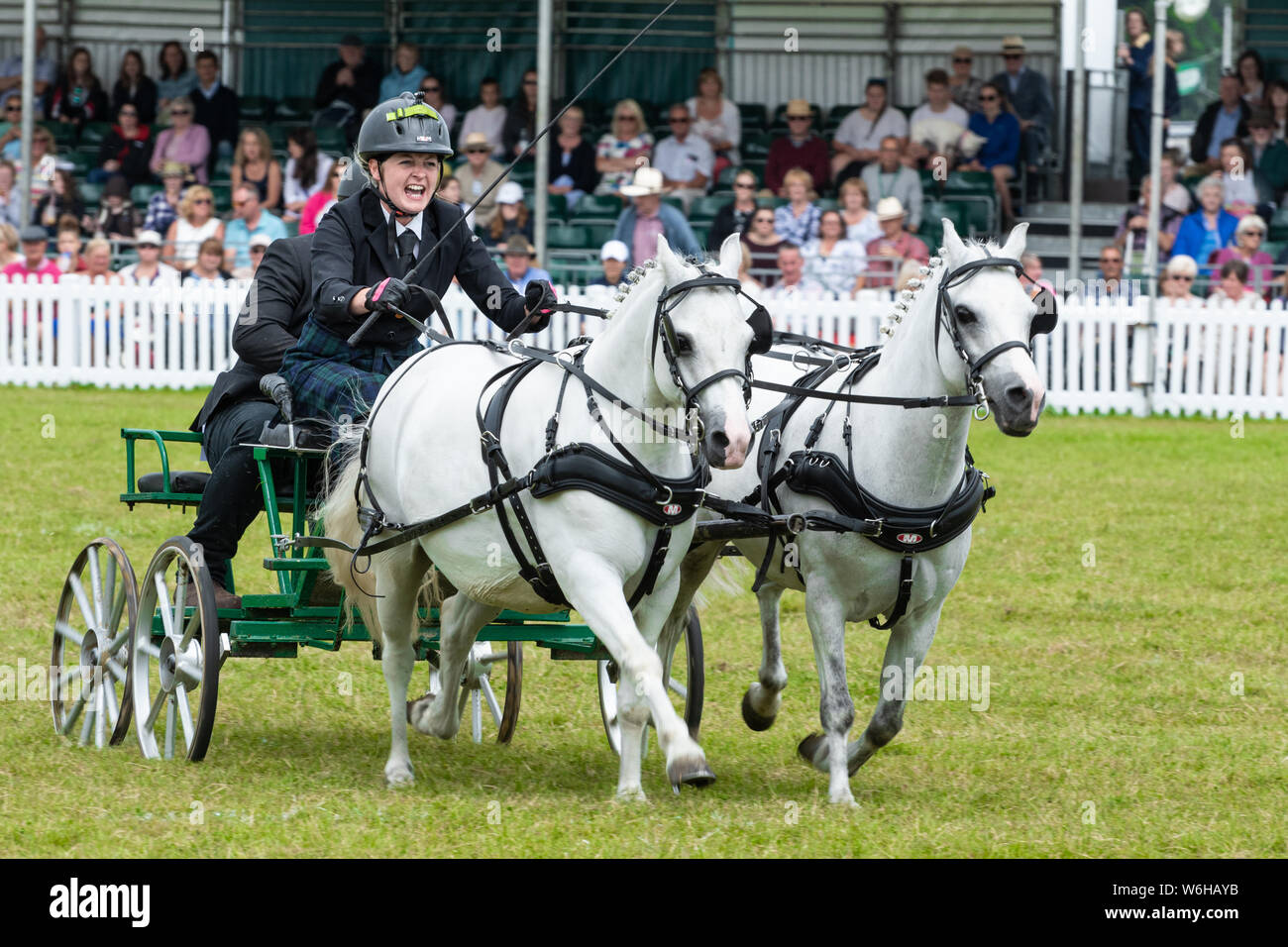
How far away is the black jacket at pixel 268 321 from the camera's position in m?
6.75

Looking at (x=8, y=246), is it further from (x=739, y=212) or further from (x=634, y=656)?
(x=634, y=656)

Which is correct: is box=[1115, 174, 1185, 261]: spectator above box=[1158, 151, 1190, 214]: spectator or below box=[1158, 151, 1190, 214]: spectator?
below

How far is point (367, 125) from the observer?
6.43m

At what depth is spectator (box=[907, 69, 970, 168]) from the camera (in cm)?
1888

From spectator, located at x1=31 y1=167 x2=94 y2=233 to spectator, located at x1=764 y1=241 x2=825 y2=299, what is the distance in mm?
7281

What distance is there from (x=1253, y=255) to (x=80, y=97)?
12916mm

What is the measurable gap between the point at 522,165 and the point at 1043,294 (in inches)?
591

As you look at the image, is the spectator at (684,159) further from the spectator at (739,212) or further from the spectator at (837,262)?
the spectator at (837,262)

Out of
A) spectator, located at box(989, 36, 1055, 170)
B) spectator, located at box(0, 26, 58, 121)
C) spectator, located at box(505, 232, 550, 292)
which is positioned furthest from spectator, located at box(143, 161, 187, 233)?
spectator, located at box(989, 36, 1055, 170)

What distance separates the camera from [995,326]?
5527mm

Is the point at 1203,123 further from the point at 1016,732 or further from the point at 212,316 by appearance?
the point at 1016,732

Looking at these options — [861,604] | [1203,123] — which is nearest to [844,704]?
[861,604]

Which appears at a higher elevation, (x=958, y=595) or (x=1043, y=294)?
(x=1043, y=294)

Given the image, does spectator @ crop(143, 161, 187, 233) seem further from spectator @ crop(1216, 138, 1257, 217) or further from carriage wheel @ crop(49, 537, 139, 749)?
carriage wheel @ crop(49, 537, 139, 749)
